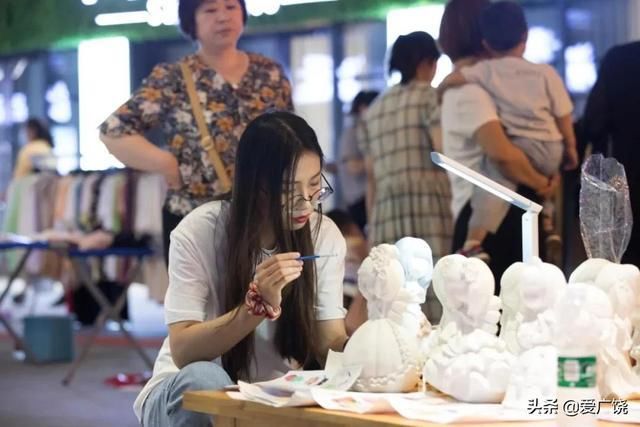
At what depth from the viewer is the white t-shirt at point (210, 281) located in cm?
206

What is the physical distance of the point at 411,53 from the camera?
3.59 m

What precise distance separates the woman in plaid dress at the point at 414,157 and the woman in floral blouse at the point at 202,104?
1.76ft

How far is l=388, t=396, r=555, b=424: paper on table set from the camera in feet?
5.05

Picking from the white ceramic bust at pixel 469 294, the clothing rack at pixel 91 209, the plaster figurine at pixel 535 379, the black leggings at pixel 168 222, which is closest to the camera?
the plaster figurine at pixel 535 379

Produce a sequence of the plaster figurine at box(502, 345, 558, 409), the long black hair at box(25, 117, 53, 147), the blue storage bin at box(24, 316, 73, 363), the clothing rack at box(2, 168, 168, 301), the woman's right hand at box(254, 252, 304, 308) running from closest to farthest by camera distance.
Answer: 1. the plaster figurine at box(502, 345, 558, 409)
2. the woman's right hand at box(254, 252, 304, 308)
3. the blue storage bin at box(24, 316, 73, 363)
4. the clothing rack at box(2, 168, 168, 301)
5. the long black hair at box(25, 117, 53, 147)

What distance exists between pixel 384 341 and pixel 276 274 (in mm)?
199

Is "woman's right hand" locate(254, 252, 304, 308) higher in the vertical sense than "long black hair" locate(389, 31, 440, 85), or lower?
lower

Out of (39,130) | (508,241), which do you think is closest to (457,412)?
(508,241)

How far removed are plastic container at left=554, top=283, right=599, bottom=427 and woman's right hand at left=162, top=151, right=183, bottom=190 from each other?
1.72 m

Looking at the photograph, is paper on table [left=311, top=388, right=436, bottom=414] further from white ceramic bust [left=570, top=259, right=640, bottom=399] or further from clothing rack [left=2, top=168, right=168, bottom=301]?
clothing rack [left=2, top=168, right=168, bottom=301]

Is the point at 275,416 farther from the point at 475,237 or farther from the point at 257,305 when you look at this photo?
the point at 475,237

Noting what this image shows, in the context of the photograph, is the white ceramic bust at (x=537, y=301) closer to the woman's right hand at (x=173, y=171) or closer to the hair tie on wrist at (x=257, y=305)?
the hair tie on wrist at (x=257, y=305)

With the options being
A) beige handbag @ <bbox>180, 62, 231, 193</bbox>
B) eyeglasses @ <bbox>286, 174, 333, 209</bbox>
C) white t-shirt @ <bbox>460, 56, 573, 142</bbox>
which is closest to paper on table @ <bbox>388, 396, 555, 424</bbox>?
eyeglasses @ <bbox>286, 174, 333, 209</bbox>

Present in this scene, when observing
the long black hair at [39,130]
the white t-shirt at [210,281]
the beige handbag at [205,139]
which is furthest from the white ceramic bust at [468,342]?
the long black hair at [39,130]
